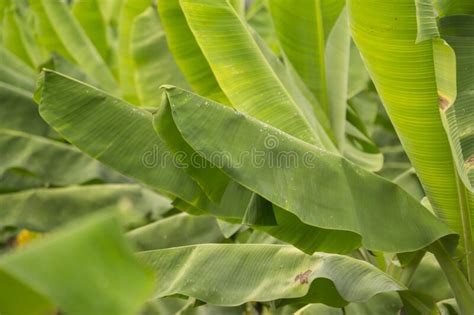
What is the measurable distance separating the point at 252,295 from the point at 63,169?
152 cm

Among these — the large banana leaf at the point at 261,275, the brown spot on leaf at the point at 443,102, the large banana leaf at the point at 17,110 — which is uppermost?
the brown spot on leaf at the point at 443,102

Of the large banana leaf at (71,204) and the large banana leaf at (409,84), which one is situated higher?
the large banana leaf at (409,84)

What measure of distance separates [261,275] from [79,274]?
1371 mm

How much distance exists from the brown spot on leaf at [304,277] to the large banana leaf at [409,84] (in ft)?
1.28

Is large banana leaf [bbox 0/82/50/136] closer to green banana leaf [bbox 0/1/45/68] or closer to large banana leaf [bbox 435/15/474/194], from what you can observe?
large banana leaf [bbox 435/15/474/194]

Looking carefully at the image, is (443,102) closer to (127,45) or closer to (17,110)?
(17,110)

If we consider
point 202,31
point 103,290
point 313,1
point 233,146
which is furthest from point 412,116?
point 103,290

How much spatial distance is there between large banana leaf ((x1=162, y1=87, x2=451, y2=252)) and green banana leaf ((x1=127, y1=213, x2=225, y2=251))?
1164mm

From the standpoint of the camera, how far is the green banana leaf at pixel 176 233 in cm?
334

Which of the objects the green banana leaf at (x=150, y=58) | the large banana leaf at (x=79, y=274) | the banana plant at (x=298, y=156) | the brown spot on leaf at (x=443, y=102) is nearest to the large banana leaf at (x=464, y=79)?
the banana plant at (x=298, y=156)

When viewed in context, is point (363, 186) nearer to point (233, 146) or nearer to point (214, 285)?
point (233, 146)

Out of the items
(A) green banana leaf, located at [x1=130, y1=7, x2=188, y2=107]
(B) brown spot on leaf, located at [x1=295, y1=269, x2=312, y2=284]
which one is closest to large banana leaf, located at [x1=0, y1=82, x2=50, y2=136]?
(A) green banana leaf, located at [x1=130, y1=7, x2=188, y2=107]

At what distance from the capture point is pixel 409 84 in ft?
7.47

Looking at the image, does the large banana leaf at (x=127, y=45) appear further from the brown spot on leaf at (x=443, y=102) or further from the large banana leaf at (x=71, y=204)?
the brown spot on leaf at (x=443, y=102)
